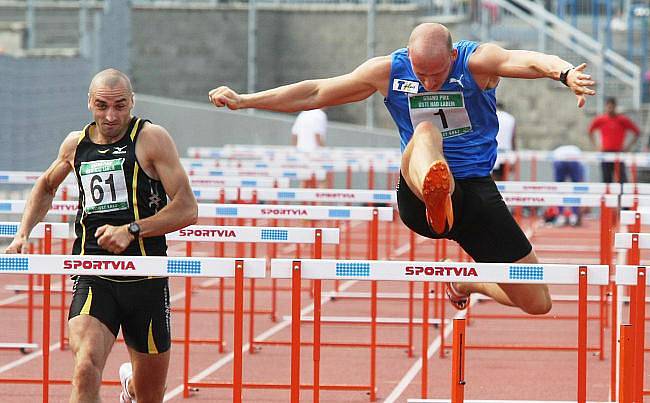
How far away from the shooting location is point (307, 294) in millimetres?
14570

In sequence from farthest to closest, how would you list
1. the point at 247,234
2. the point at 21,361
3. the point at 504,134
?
1. the point at 504,134
2. the point at 21,361
3. the point at 247,234

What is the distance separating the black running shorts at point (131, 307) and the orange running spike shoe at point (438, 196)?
4.34ft

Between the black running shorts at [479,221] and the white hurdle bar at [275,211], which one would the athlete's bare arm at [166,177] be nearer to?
the black running shorts at [479,221]

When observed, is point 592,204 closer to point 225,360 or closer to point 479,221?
point 225,360

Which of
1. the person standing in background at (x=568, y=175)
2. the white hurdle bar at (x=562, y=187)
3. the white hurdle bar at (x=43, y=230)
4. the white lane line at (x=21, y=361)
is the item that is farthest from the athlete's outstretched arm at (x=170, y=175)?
the person standing in background at (x=568, y=175)

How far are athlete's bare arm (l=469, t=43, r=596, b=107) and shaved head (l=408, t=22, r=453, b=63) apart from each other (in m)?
0.24

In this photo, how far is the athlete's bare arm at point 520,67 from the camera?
21.5ft

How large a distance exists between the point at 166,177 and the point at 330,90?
44.7 inches

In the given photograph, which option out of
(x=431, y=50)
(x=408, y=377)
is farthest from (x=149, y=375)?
(x=408, y=377)

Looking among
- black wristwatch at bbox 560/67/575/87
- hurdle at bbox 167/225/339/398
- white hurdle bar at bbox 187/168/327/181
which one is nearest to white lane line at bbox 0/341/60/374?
hurdle at bbox 167/225/339/398

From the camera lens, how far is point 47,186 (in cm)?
730

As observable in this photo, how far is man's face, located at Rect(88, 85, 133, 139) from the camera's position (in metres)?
6.89

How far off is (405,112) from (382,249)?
478 inches

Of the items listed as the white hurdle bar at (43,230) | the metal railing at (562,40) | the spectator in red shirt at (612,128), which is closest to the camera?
the white hurdle bar at (43,230)
